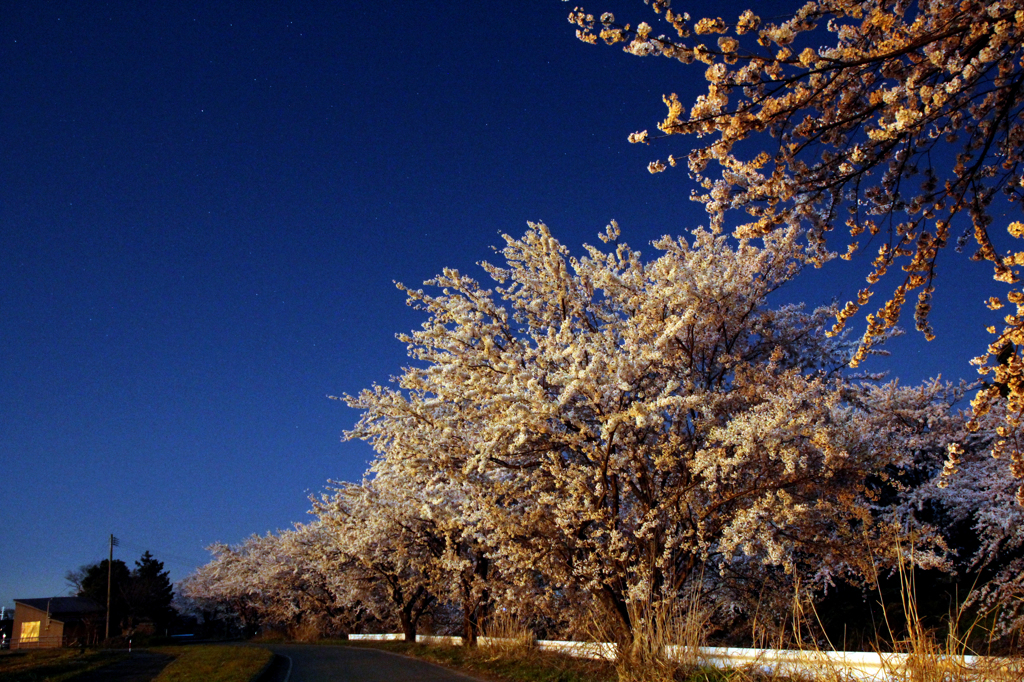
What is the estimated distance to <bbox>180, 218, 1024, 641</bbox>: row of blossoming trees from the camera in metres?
10.3

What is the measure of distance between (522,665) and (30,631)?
68555 millimetres

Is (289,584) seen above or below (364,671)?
below

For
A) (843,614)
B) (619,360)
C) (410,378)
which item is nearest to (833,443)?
(619,360)

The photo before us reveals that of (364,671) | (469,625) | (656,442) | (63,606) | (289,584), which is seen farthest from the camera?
(63,606)

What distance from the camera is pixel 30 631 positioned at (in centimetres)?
6112

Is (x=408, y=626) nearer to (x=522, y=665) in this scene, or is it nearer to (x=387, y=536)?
(x=387, y=536)

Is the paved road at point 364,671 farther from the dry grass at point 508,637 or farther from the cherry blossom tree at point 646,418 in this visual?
the cherry blossom tree at point 646,418

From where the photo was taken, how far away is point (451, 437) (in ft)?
40.5

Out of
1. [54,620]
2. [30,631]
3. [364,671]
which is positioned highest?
[364,671]

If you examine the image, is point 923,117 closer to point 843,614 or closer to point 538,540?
point 538,540

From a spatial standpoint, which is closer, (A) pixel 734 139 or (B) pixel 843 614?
(A) pixel 734 139

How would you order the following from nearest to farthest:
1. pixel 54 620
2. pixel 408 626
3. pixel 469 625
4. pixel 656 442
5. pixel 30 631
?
pixel 656 442 < pixel 469 625 < pixel 408 626 < pixel 54 620 < pixel 30 631

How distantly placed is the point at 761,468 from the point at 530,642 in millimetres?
7358

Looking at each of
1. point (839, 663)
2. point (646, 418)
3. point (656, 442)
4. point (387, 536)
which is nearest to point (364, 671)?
point (387, 536)
